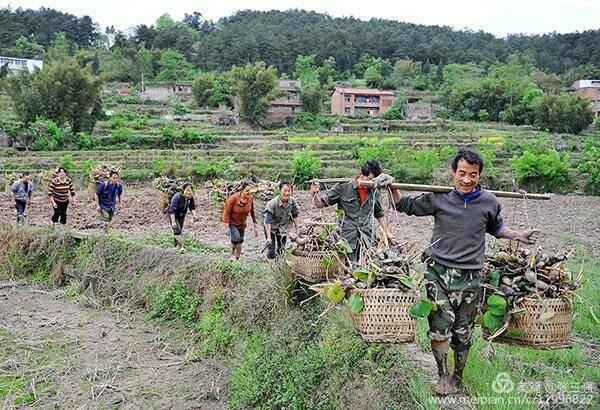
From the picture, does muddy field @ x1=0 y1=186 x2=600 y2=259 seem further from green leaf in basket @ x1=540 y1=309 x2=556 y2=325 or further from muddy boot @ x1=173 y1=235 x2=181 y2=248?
green leaf in basket @ x1=540 y1=309 x2=556 y2=325

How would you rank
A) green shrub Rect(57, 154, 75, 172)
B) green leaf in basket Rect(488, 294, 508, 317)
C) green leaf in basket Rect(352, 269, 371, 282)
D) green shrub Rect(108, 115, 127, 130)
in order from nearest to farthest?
1. green leaf in basket Rect(488, 294, 508, 317)
2. green leaf in basket Rect(352, 269, 371, 282)
3. green shrub Rect(57, 154, 75, 172)
4. green shrub Rect(108, 115, 127, 130)

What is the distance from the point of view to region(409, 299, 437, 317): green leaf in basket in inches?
136

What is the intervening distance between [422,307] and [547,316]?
31.4 inches

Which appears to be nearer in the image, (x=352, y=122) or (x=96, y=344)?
(x=96, y=344)

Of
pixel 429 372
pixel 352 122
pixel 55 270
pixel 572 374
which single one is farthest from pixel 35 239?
pixel 352 122

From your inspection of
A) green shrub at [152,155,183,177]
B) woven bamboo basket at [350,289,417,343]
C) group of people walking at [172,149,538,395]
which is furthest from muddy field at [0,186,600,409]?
green shrub at [152,155,183,177]

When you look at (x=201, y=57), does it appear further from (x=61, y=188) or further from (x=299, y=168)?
(x=61, y=188)

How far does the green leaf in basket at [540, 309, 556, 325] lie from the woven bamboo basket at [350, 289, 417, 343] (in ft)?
2.62

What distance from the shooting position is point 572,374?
14.0 ft

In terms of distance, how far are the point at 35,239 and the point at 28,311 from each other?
6.63ft

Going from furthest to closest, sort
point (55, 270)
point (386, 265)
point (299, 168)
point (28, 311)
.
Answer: point (299, 168)
point (55, 270)
point (28, 311)
point (386, 265)

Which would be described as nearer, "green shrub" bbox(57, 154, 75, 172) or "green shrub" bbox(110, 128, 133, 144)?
"green shrub" bbox(57, 154, 75, 172)

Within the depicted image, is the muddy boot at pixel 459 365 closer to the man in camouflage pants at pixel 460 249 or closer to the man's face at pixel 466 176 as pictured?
the man in camouflage pants at pixel 460 249

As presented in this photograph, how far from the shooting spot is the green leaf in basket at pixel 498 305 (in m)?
3.55
